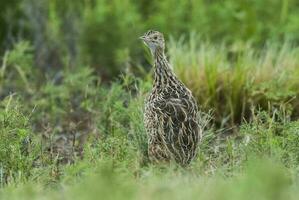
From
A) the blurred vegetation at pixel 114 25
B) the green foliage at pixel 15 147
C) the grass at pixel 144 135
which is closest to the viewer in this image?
the grass at pixel 144 135

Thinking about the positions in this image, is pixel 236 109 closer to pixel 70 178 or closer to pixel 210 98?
pixel 210 98

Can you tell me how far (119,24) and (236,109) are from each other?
10.6 feet

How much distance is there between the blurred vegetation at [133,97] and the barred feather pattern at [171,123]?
0.17 m

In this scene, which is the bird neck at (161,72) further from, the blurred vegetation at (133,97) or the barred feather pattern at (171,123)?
the blurred vegetation at (133,97)

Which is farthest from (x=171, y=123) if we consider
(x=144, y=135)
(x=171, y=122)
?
(x=144, y=135)

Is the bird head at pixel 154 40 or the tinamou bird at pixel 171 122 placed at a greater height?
the bird head at pixel 154 40

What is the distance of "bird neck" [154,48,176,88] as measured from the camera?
7.82 metres

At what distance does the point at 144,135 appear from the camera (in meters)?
7.99

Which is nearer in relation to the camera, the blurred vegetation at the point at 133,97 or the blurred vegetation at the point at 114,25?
the blurred vegetation at the point at 133,97

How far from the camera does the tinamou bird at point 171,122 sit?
7285 millimetres

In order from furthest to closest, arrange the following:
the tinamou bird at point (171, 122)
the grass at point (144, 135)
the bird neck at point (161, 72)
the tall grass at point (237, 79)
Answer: the tall grass at point (237, 79)
the bird neck at point (161, 72)
the tinamou bird at point (171, 122)
the grass at point (144, 135)

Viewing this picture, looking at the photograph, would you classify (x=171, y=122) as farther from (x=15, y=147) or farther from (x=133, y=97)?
(x=133, y=97)

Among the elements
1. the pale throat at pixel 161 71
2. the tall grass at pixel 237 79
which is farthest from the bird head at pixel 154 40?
the tall grass at pixel 237 79

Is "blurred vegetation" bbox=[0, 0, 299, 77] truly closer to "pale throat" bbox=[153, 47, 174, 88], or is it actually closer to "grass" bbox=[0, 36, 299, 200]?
"grass" bbox=[0, 36, 299, 200]
